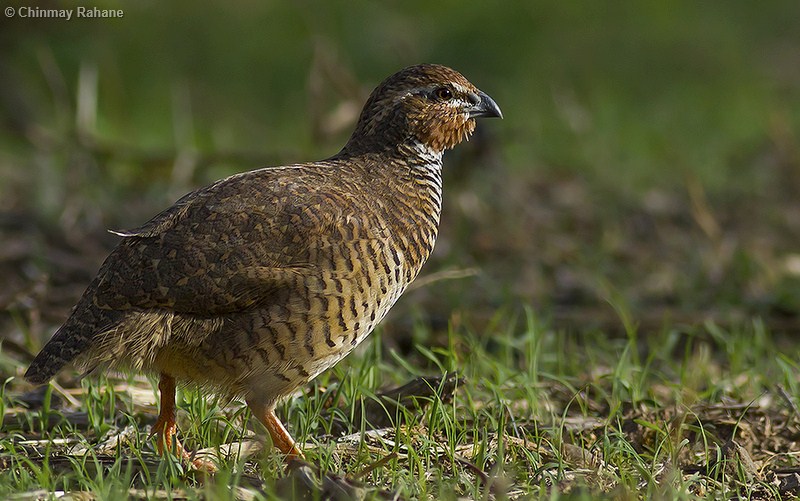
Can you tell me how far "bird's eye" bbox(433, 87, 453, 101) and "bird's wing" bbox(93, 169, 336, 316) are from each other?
35.1 inches

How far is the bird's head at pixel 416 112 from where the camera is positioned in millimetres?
4727

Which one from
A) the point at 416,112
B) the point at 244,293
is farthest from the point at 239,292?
the point at 416,112

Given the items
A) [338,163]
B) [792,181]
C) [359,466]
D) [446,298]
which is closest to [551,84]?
[792,181]

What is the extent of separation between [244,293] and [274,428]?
1.79ft

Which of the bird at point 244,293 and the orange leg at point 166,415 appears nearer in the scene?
the bird at point 244,293

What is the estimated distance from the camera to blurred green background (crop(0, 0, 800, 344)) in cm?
684

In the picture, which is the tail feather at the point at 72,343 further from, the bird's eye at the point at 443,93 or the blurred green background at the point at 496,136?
the bird's eye at the point at 443,93

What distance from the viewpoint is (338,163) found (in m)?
4.57

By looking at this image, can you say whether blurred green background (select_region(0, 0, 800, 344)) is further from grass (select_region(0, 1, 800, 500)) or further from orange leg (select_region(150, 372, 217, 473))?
orange leg (select_region(150, 372, 217, 473))

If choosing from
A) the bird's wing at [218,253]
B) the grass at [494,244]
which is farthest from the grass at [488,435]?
the bird's wing at [218,253]

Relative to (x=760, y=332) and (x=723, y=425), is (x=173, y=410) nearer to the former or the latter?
(x=723, y=425)

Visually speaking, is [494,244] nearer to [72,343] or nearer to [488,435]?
[488,435]

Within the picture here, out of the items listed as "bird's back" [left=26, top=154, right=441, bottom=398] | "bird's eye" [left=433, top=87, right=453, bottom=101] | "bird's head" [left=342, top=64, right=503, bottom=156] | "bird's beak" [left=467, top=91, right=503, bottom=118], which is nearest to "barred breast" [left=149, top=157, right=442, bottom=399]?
"bird's back" [left=26, top=154, right=441, bottom=398]

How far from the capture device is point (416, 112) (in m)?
4.72
